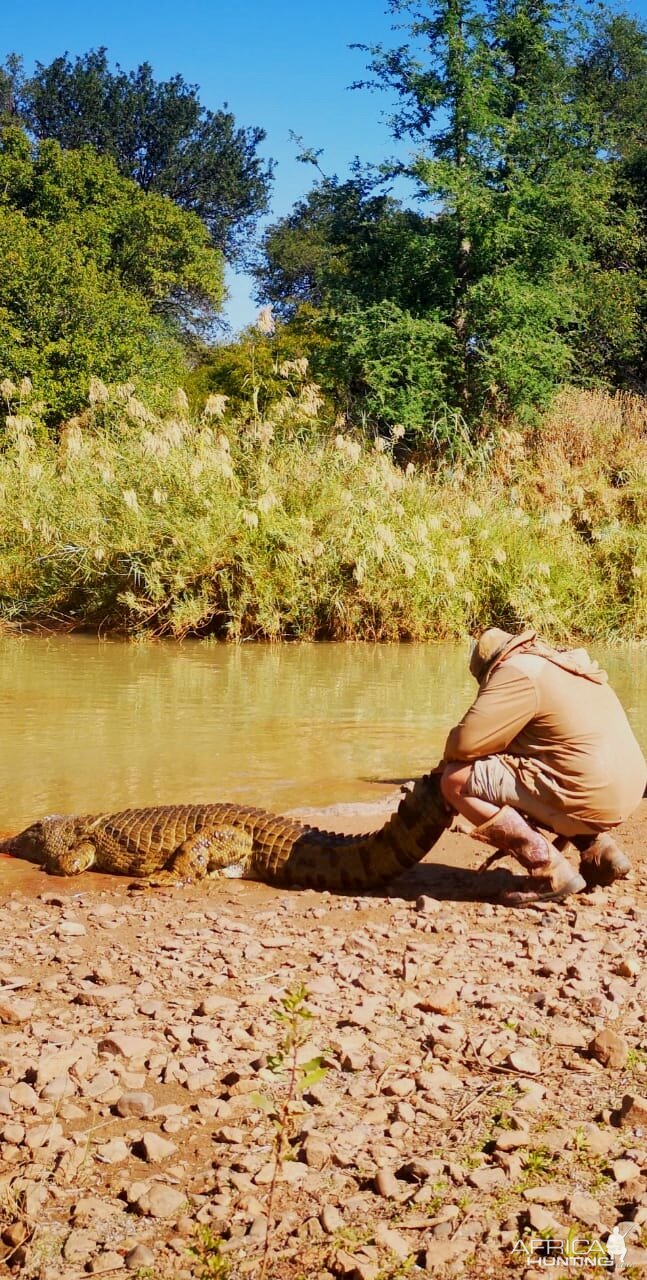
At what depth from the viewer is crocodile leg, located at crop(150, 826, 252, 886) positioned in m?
5.79

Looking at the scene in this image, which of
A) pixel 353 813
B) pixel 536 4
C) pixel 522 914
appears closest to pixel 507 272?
pixel 536 4

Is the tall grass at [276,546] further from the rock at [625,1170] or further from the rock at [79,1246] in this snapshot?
the rock at [79,1246]

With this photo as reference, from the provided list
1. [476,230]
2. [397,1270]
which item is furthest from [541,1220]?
[476,230]

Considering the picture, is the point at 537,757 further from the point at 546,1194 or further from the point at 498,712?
the point at 546,1194

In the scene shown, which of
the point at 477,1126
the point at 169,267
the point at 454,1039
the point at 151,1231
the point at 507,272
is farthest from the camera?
the point at 169,267

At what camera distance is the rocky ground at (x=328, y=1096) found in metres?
2.47

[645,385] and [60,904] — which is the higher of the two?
[645,385]

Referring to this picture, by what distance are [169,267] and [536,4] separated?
59.2 feet

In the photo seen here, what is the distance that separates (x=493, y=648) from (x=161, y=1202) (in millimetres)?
2742

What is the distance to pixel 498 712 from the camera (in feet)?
15.3

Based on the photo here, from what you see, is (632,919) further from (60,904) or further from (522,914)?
(60,904)

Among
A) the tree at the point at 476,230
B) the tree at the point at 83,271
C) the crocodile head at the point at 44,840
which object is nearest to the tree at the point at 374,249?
the tree at the point at 476,230

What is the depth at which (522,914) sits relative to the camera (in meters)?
4.78

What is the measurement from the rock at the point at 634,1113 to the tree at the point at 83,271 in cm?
2488
